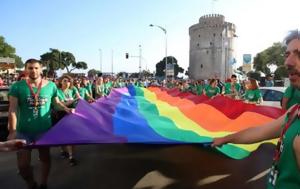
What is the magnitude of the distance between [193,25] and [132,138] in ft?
274

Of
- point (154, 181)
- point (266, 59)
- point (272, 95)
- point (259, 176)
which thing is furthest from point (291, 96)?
point (266, 59)

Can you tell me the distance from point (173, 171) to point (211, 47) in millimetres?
78135

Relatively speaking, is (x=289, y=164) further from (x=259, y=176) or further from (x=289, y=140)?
(x=259, y=176)

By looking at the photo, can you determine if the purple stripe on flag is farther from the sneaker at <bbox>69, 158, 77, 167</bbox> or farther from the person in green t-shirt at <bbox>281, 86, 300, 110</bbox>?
the person in green t-shirt at <bbox>281, 86, 300, 110</bbox>

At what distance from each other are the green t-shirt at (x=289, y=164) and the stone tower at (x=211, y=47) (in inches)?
3090

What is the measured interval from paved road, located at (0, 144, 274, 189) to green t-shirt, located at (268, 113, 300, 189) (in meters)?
2.98

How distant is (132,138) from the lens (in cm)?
455

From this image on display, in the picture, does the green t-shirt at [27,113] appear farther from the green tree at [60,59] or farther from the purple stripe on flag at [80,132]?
the green tree at [60,59]

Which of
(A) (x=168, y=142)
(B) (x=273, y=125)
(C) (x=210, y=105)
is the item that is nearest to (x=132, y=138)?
(A) (x=168, y=142)

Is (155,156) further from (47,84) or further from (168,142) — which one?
(47,84)

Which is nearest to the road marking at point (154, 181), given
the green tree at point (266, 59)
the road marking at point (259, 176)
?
the road marking at point (259, 176)

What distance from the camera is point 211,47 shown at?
268ft

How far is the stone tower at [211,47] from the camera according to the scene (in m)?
80.9

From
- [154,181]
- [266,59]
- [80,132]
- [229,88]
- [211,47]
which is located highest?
[211,47]
